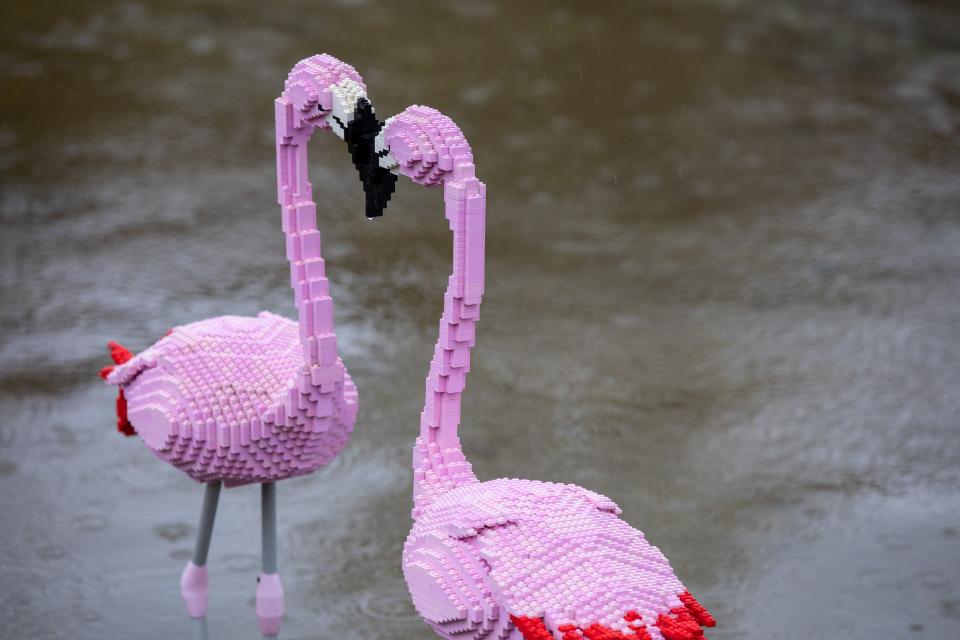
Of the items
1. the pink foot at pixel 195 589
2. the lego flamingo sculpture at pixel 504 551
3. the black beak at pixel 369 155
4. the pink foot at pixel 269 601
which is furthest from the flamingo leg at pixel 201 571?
the black beak at pixel 369 155

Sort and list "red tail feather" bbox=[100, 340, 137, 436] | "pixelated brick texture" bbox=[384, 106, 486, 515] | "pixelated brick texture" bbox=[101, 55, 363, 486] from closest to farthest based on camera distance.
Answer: "pixelated brick texture" bbox=[384, 106, 486, 515]
"pixelated brick texture" bbox=[101, 55, 363, 486]
"red tail feather" bbox=[100, 340, 137, 436]

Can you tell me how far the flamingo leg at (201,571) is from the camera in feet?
9.61

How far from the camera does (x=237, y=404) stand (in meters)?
2.67

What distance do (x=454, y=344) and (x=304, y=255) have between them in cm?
32

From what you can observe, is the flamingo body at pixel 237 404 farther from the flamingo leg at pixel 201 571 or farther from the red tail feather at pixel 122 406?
the flamingo leg at pixel 201 571

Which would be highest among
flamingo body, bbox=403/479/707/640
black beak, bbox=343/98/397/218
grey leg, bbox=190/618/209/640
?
black beak, bbox=343/98/397/218

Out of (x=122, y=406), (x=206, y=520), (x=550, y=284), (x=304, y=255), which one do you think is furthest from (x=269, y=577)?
(x=550, y=284)

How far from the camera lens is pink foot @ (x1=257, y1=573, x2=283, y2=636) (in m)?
2.95

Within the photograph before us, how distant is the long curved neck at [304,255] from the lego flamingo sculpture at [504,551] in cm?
23

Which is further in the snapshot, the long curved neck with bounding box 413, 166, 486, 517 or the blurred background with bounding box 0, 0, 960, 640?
the blurred background with bounding box 0, 0, 960, 640

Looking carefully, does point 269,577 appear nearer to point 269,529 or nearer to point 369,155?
point 269,529

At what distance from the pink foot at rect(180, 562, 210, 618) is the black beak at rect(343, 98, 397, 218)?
0.99 meters

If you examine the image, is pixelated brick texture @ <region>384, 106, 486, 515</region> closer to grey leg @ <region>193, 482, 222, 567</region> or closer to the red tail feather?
grey leg @ <region>193, 482, 222, 567</region>

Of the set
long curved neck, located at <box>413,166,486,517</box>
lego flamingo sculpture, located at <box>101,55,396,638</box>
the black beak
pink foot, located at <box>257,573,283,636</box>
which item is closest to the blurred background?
pink foot, located at <box>257,573,283,636</box>
